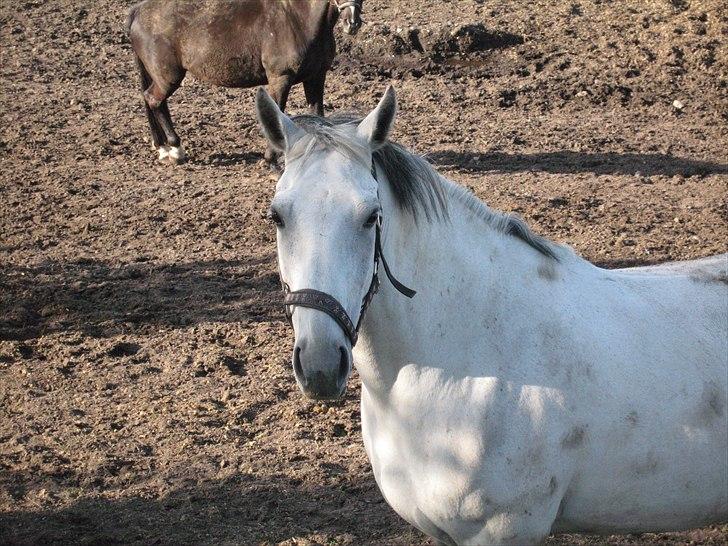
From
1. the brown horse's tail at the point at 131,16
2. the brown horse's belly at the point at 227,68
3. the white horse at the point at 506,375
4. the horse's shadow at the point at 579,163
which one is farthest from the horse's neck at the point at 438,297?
the brown horse's tail at the point at 131,16

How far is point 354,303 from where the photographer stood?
2.43 meters

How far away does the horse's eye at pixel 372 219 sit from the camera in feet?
8.04

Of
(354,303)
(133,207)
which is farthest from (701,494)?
(133,207)

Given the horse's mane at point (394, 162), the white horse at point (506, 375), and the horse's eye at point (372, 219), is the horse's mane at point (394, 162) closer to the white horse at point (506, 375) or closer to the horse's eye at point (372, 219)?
the white horse at point (506, 375)

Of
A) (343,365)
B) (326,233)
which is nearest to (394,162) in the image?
(326,233)

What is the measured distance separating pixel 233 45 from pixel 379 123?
617 centimetres

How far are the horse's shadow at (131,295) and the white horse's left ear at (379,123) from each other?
3.39m

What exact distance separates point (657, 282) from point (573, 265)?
294mm

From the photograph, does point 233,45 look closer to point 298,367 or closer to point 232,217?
point 232,217

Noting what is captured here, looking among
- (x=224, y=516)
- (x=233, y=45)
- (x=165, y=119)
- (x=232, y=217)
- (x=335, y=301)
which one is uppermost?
(x=233, y=45)

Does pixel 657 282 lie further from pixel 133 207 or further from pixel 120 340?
pixel 133 207

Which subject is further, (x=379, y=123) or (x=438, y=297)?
(x=438, y=297)

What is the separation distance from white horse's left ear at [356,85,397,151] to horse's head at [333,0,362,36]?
566 cm

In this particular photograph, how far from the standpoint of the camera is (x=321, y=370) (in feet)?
7.53
